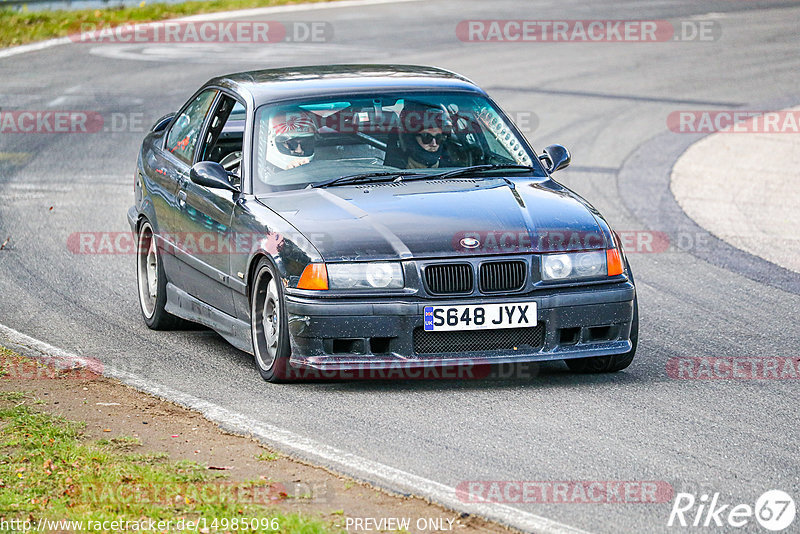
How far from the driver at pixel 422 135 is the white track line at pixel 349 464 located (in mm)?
2061

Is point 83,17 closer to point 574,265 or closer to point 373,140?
point 373,140

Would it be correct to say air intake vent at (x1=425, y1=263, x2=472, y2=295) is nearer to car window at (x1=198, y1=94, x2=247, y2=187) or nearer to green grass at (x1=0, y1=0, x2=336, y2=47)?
car window at (x1=198, y1=94, x2=247, y2=187)

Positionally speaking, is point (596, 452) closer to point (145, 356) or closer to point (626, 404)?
point (626, 404)

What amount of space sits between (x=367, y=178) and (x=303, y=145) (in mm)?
470

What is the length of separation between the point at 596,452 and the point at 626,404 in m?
0.92

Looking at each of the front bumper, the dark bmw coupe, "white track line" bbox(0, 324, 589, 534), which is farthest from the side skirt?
the front bumper

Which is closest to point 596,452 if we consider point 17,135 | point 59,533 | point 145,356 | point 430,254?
point 430,254

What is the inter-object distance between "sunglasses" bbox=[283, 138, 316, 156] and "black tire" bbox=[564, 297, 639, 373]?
1.98 m

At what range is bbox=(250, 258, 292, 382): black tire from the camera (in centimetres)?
720

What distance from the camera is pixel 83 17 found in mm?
27500

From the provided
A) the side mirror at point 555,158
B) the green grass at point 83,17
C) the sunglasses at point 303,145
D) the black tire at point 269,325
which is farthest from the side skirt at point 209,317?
the green grass at point 83,17

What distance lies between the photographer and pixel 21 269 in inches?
427

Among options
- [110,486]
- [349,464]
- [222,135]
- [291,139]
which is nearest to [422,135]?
[291,139]

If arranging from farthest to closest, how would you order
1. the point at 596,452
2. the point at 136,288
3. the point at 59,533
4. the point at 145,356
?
the point at 136,288 → the point at 145,356 → the point at 596,452 → the point at 59,533
